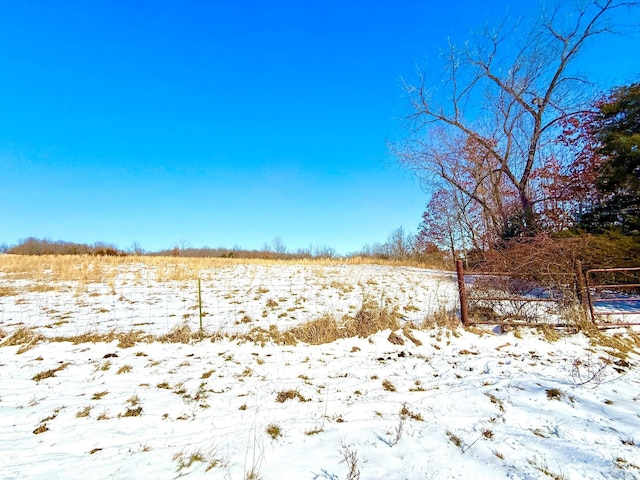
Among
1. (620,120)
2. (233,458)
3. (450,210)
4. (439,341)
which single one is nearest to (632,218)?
(620,120)

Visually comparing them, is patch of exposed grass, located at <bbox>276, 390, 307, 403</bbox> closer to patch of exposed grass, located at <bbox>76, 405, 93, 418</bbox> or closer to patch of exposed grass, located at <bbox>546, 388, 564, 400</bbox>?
patch of exposed grass, located at <bbox>76, 405, 93, 418</bbox>

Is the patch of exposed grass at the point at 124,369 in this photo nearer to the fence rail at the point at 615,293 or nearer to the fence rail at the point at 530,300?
the fence rail at the point at 530,300

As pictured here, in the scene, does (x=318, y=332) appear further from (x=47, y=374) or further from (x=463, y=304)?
(x=47, y=374)

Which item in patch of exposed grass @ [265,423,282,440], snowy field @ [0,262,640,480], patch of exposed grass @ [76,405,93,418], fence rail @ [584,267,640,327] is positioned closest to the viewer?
snowy field @ [0,262,640,480]

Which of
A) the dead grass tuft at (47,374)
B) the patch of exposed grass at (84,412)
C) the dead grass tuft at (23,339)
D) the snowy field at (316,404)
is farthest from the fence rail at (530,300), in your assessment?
the dead grass tuft at (23,339)

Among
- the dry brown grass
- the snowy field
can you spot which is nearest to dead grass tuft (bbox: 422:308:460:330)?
the snowy field

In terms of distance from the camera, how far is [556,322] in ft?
21.5

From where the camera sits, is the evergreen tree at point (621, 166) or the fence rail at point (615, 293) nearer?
the fence rail at point (615, 293)

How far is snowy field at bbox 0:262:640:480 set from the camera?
96.9 inches

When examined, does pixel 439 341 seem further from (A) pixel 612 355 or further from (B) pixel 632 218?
(B) pixel 632 218

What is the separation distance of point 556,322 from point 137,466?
8.15m

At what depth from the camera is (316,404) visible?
3602 mm

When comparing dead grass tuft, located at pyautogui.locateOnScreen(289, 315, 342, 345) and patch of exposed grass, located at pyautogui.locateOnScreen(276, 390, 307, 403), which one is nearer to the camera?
patch of exposed grass, located at pyautogui.locateOnScreen(276, 390, 307, 403)

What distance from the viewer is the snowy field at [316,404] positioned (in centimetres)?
246
